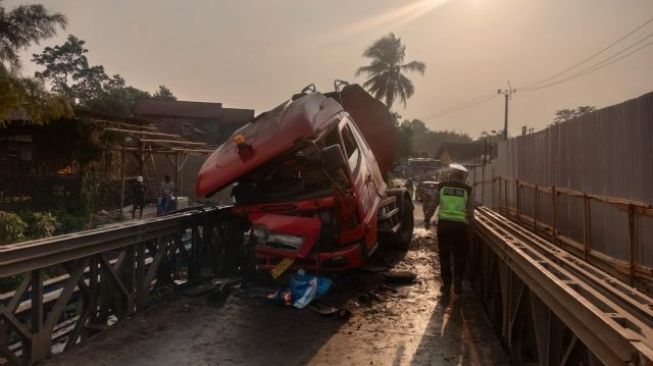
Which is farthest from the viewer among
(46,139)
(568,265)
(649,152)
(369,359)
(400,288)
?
(46,139)

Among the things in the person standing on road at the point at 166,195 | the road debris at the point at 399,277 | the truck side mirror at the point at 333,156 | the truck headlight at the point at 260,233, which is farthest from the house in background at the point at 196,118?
the truck side mirror at the point at 333,156

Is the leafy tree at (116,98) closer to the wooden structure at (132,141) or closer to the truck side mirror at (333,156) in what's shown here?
the wooden structure at (132,141)

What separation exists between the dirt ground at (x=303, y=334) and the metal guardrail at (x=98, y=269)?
0.28 meters

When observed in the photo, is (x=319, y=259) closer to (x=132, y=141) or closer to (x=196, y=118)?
(x=132, y=141)

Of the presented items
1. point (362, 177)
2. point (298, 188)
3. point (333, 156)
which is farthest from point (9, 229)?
point (333, 156)

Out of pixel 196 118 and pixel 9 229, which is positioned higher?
pixel 196 118

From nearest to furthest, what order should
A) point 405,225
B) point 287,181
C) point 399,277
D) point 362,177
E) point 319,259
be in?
point 319,259, point 287,181, point 362,177, point 399,277, point 405,225

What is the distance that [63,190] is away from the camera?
1881cm

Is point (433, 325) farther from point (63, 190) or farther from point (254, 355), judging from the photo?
point (63, 190)

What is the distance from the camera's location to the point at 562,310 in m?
2.79

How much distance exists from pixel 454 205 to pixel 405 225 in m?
4.00

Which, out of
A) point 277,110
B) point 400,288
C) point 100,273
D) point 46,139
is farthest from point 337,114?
point 46,139

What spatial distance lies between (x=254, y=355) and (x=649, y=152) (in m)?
4.44

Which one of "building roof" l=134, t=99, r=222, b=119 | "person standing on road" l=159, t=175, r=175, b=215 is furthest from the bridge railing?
"building roof" l=134, t=99, r=222, b=119
